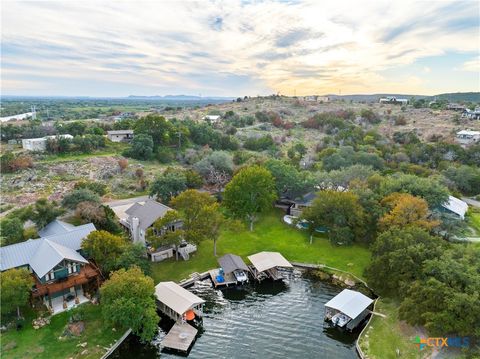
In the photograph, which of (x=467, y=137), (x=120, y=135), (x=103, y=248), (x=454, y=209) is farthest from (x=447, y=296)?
(x=467, y=137)

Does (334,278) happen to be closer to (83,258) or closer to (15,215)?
(83,258)

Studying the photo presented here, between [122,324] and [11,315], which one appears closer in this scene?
[122,324]

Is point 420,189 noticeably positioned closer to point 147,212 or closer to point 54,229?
point 147,212

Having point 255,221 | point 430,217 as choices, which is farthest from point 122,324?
point 430,217

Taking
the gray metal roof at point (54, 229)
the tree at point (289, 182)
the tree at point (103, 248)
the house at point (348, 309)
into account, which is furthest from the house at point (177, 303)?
the tree at point (289, 182)

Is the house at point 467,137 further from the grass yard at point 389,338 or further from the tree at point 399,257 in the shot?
the grass yard at point 389,338

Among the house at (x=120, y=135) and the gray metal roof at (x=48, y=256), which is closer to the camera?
the gray metal roof at (x=48, y=256)
